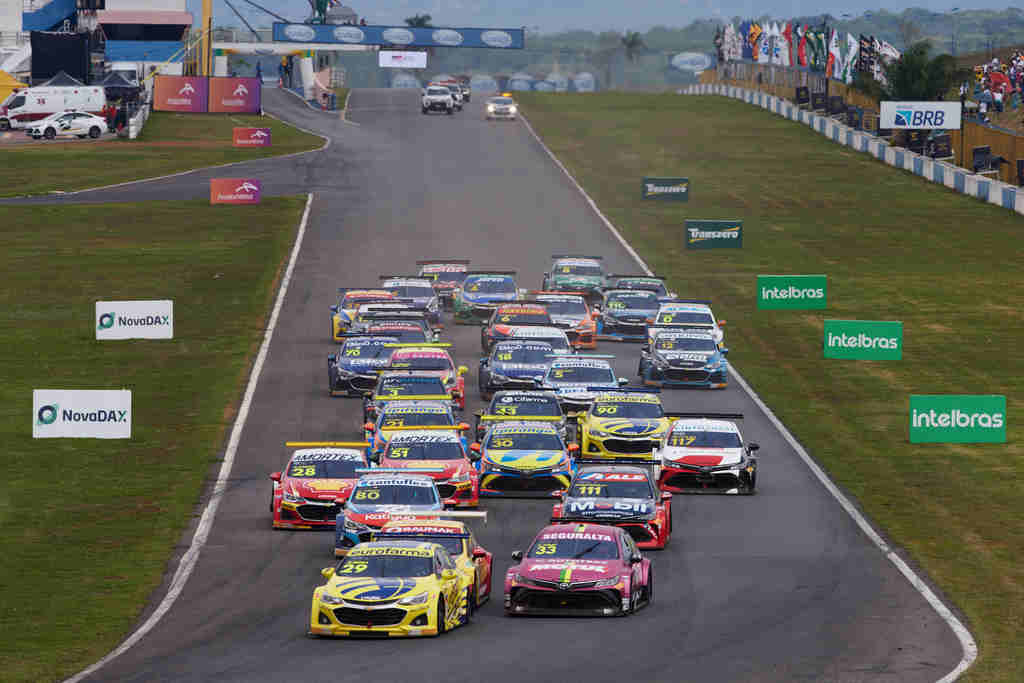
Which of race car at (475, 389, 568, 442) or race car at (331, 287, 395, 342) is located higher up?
race car at (475, 389, 568, 442)

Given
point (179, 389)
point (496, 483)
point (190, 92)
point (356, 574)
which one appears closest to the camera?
point (356, 574)

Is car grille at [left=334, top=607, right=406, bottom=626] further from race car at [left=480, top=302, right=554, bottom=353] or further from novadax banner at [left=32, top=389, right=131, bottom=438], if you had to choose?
race car at [left=480, top=302, right=554, bottom=353]

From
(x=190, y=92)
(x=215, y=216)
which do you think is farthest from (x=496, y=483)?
(x=190, y=92)

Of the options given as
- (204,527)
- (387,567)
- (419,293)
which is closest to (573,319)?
(419,293)

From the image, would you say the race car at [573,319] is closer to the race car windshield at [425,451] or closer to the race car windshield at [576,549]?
the race car windshield at [425,451]

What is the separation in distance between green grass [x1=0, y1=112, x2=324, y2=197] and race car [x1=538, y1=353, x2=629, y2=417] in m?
Answer: 51.9

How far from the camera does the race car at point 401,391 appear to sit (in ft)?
131

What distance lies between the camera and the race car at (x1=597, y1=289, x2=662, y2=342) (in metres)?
53.3

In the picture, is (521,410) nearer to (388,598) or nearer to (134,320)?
(388,598)

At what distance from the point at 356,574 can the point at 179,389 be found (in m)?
24.1

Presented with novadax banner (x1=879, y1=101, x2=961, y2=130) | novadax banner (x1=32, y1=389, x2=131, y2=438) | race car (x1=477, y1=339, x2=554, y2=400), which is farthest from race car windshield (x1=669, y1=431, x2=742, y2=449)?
novadax banner (x1=879, y1=101, x2=961, y2=130)

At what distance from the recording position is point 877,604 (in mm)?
27016

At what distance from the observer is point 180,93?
11900 cm

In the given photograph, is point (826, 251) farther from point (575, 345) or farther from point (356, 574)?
→ point (356, 574)
